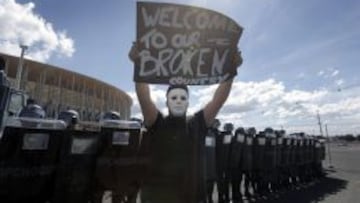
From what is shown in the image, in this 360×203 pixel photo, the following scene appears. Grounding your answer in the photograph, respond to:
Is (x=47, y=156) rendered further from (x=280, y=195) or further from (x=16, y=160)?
(x=280, y=195)

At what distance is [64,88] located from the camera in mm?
44969

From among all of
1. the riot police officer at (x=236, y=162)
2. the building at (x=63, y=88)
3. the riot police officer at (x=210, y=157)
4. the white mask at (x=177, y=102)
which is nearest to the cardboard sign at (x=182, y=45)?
the white mask at (x=177, y=102)

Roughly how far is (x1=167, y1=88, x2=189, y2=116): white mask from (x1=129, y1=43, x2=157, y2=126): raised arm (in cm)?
16

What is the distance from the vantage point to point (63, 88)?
147 ft

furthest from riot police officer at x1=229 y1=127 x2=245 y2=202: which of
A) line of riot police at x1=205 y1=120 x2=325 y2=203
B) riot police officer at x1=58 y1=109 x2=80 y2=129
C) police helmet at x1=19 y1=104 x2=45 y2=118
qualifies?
police helmet at x1=19 y1=104 x2=45 y2=118

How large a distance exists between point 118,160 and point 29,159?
1.42m

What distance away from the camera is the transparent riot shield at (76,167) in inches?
202

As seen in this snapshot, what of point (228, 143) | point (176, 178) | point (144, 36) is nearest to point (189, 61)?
point (144, 36)

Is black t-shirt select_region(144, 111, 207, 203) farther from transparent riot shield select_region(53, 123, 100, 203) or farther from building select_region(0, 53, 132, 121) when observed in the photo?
building select_region(0, 53, 132, 121)

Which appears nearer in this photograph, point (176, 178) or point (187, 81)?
point (176, 178)

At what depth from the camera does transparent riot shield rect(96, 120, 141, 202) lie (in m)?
5.71

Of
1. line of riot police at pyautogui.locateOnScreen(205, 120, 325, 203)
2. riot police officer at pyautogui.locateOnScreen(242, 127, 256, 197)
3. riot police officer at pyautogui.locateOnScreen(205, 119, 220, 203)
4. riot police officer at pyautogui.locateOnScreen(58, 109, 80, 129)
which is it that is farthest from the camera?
riot police officer at pyautogui.locateOnScreen(242, 127, 256, 197)

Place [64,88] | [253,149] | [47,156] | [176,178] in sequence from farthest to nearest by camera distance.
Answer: [64,88]
[253,149]
[47,156]
[176,178]

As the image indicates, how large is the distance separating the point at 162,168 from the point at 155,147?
0.65 feet
